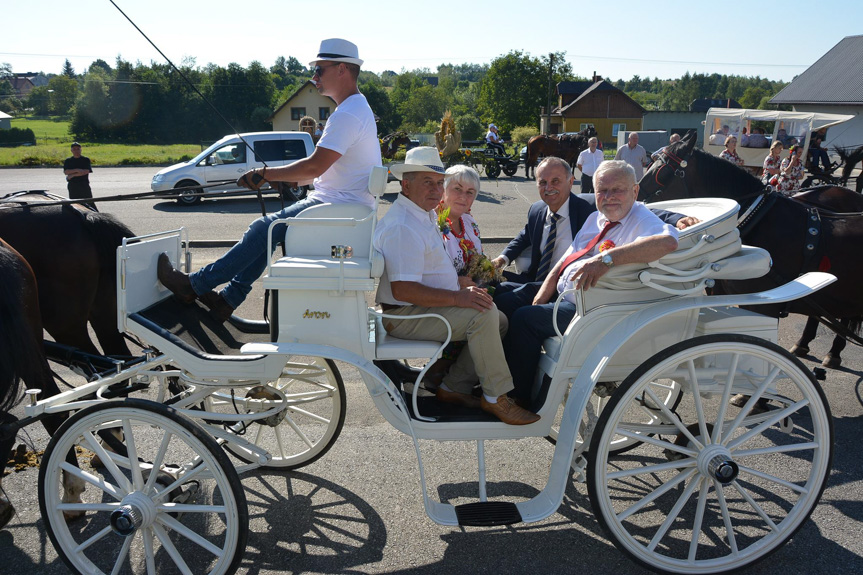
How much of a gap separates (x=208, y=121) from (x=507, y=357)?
56386 millimetres

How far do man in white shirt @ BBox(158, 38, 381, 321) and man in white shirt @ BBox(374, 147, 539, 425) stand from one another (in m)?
0.41

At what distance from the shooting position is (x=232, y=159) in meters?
16.3

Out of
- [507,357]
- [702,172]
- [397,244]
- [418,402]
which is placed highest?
[702,172]

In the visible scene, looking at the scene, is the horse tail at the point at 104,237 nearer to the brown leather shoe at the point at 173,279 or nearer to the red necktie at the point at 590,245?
the brown leather shoe at the point at 173,279

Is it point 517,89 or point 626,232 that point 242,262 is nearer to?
point 626,232

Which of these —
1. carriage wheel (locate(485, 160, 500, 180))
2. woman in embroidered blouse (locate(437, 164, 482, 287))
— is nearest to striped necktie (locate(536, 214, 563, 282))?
woman in embroidered blouse (locate(437, 164, 482, 287))

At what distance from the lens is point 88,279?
3674 millimetres

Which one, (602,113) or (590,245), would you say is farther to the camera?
(602,113)

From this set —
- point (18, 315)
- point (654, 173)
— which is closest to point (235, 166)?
point (654, 173)

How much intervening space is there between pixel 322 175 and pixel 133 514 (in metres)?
1.94

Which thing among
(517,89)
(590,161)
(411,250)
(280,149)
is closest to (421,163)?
(411,250)

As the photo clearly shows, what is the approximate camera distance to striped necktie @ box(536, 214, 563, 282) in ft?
13.1

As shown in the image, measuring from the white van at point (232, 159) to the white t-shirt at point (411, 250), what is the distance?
43.6 feet

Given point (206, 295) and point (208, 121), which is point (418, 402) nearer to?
→ point (206, 295)
